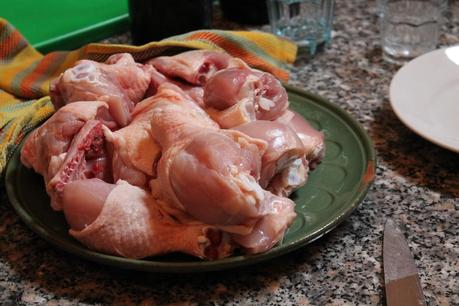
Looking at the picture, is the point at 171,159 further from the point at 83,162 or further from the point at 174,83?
the point at 174,83

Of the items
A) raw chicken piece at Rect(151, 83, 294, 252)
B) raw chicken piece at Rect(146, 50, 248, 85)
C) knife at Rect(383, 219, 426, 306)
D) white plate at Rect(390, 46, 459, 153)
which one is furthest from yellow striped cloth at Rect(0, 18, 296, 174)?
knife at Rect(383, 219, 426, 306)

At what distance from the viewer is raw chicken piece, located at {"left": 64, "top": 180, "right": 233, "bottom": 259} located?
0.73 metres

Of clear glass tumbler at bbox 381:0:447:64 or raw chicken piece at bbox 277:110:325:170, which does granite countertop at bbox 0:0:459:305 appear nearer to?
raw chicken piece at bbox 277:110:325:170

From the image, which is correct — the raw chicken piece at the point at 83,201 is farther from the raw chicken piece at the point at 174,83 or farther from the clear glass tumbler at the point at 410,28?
the clear glass tumbler at the point at 410,28

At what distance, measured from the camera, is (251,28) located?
149 centimetres

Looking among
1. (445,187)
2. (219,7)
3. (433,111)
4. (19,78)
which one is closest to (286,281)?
(445,187)

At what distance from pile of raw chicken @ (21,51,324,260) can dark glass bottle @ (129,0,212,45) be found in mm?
310

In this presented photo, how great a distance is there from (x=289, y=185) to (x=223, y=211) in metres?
0.16

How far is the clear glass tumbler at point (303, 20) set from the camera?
137 centimetres

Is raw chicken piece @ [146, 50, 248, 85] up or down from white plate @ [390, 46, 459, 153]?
up

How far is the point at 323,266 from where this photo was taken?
79 cm

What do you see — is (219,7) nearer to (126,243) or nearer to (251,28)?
(251,28)

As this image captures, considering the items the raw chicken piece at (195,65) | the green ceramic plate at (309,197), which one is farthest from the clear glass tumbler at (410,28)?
the raw chicken piece at (195,65)

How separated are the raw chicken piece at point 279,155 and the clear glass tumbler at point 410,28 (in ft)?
1.96
